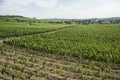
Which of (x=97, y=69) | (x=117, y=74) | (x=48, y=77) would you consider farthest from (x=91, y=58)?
(x=48, y=77)

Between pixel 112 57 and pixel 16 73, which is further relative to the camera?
pixel 112 57

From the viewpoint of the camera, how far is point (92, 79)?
13.7 m

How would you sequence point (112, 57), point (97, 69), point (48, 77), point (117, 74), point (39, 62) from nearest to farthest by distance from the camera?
point (48, 77) < point (117, 74) < point (97, 69) < point (39, 62) < point (112, 57)

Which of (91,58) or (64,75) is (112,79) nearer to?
(64,75)

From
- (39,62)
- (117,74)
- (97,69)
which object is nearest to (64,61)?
(39,62)

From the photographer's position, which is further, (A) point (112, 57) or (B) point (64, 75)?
(A) point (112, 57)

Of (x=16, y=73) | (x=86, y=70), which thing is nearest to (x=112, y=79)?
(x=86, y=70)

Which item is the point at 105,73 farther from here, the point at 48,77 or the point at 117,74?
the point at 48,77

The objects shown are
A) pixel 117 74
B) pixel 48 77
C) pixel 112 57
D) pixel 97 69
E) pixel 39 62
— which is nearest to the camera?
pixel 48 77

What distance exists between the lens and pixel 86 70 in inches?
628

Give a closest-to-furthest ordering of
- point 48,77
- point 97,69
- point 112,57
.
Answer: point 48,77 → point 97,69 → point 112,57

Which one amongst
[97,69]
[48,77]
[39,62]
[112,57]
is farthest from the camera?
[112,57]

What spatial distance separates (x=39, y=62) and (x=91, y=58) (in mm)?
5437

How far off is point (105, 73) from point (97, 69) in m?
1.19
